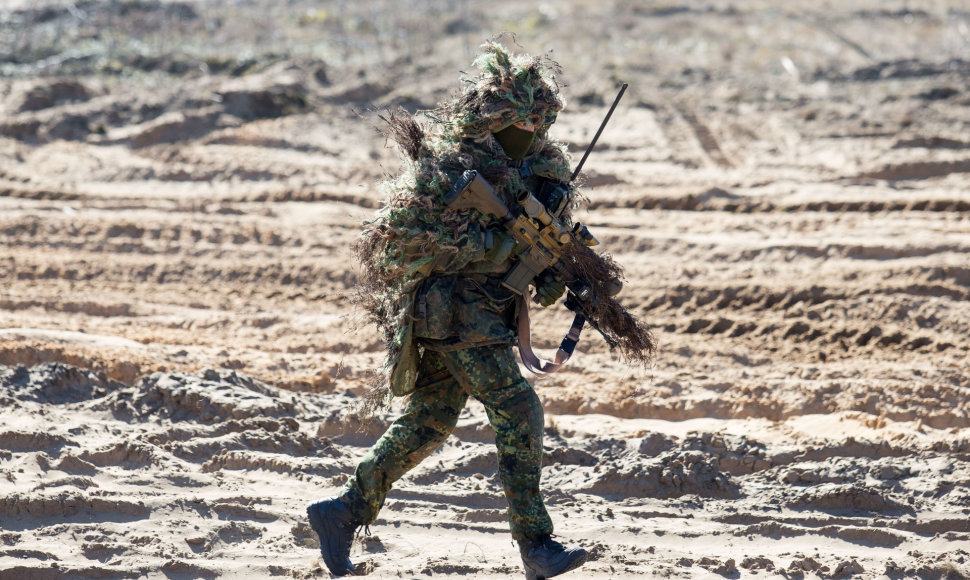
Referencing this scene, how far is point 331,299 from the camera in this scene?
7.91 m

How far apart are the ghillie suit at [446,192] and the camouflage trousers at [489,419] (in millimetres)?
77

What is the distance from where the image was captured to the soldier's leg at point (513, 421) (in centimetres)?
362

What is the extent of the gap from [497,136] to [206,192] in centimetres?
710

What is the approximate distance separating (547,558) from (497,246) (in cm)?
113

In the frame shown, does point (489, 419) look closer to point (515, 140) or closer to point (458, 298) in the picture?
point (458, 298)

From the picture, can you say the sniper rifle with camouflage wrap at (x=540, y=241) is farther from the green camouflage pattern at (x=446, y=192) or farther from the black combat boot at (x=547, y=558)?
the black combat boot at (x=547, y=558)

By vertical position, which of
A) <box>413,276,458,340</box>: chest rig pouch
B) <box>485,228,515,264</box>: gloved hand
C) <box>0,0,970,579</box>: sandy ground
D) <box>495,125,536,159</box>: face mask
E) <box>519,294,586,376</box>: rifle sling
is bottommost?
<box>0,0,970,579</box>: sandy ground

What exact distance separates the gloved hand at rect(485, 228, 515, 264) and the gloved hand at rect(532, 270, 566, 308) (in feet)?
0.76

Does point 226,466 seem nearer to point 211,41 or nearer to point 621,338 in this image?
point 621,338

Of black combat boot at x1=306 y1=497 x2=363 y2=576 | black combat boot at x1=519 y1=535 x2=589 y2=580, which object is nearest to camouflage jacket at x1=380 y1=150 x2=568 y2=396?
black combat boot at x1=306 y1=497 x2=363 y2=576

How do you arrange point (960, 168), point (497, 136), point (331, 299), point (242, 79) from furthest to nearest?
point (242, 79) → point (960, 168) → point (331, 299) → point (497, 136)

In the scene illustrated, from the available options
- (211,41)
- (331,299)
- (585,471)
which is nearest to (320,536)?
(585,471)

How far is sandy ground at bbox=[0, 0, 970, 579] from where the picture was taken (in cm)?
423

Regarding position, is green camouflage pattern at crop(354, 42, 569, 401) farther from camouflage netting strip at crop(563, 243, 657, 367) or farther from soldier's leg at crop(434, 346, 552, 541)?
camouflage netting strip at crop(563, 243, 657, 367)
